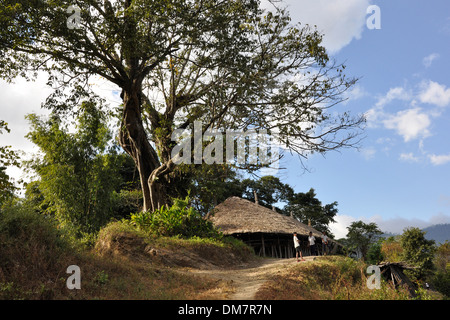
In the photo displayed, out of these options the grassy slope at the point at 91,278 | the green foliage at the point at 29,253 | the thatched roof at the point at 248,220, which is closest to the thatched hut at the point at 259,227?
the thatched roof at the point at 248,220

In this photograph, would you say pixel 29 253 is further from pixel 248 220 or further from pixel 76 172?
pixel 248 220

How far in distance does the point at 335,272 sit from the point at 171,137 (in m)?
9.00

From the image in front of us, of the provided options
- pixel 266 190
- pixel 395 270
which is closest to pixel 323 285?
pixel 395 270

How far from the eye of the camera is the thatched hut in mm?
22328

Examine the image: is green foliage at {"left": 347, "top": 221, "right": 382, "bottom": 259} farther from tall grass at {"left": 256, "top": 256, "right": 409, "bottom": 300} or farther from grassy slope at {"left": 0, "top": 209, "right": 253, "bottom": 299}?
grassy slope at {"left": 0, "top": 209, "right": 253, "bottom": 299}

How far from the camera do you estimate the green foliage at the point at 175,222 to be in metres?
14.2

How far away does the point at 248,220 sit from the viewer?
75.7 ft

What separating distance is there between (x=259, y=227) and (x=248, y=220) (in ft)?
3.55

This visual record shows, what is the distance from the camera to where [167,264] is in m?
11.9

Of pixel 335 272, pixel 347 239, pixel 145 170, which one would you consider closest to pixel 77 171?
pixel 145 170

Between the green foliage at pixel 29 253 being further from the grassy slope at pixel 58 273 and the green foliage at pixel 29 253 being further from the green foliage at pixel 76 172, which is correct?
the green foliage at pixel 76 172

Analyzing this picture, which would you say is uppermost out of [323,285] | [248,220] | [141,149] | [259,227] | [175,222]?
[141,149]

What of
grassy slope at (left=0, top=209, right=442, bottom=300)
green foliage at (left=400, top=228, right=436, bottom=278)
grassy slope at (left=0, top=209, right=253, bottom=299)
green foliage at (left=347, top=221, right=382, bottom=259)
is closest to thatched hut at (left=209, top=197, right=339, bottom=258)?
green foliage at (left=400, top=228, right=436, bottom=278)
